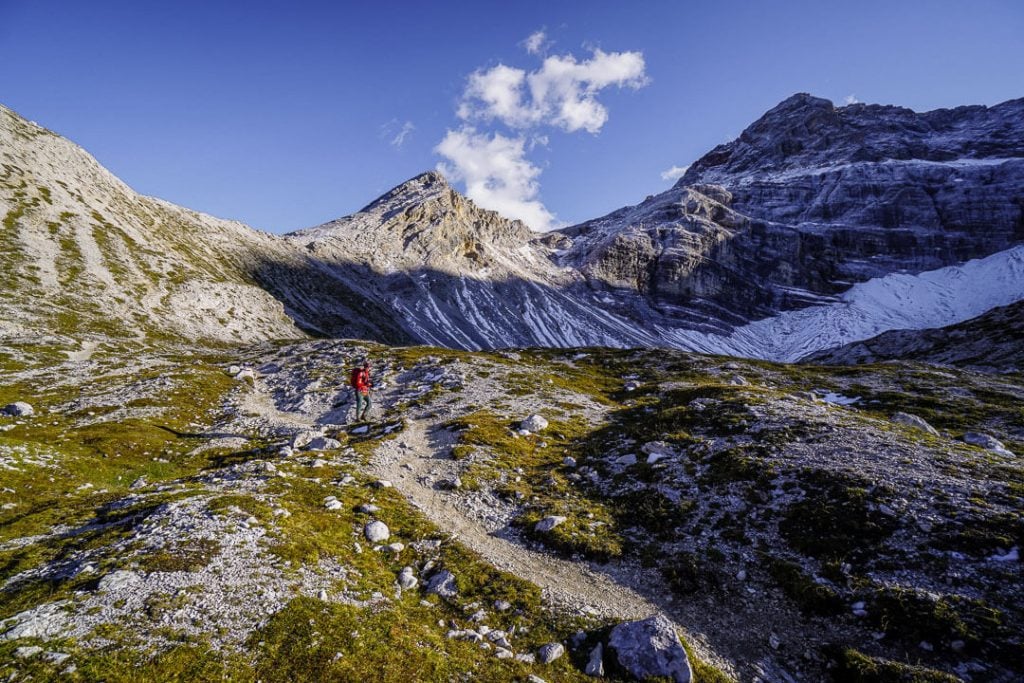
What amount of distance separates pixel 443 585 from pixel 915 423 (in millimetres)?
29580

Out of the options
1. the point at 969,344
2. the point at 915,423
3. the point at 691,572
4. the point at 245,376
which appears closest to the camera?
the point at 691,572

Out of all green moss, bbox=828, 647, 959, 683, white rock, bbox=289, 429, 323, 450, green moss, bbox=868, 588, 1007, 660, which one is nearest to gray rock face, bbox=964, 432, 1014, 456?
green moss, bbox=868, 588, 1007, 660

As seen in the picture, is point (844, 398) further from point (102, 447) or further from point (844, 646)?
point (102, 447)

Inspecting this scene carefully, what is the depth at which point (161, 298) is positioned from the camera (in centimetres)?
10150

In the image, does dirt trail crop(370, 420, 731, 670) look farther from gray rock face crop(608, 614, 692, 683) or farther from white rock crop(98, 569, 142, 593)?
white rock crop(98, 569, 142, 593)

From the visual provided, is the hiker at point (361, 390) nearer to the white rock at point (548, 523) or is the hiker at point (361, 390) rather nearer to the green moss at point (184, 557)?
the white rock at point (548, 523)

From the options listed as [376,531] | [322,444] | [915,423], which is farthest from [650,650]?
[915,423]

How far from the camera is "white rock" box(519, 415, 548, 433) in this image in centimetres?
2977

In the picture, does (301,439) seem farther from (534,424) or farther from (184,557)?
(184,557)

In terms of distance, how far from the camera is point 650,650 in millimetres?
10328

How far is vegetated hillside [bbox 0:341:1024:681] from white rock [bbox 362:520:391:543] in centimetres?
8

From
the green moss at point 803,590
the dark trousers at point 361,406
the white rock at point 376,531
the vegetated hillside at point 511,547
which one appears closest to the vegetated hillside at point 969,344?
the vegetated hillside at point 511,547

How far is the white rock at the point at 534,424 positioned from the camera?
97.7 ft

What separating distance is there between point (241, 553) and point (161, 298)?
115 metres
